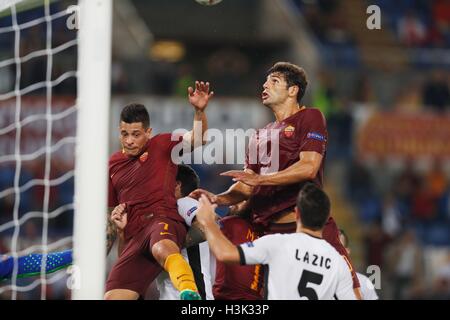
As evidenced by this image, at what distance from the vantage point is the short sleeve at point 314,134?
6.24 m

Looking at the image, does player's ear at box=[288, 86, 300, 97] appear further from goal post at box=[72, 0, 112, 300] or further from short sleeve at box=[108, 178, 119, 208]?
goal post at box=[72, 0, 112, 300]

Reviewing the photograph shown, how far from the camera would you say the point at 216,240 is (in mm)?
5473

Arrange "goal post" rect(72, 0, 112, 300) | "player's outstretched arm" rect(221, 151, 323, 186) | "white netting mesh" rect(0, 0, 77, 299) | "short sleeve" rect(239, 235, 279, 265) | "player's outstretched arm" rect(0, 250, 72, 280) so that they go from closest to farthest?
"goal post" rect(72, 0, 112, 300) < "short sleeve" rect(239, 235, 279, 265) < "player's outstretched arm" rect(221, 151, 323, 186) < "player's outstretched arm" rect(0, 250, 72, 280) < "white netting mesh" rect(0, 0, 77, 299)

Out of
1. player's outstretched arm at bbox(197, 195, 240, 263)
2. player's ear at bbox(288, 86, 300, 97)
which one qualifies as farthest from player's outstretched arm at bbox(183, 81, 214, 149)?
player's outstretched arm at bbox(197, 195, 240, 263)

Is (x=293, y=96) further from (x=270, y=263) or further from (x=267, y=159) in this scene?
(x=270, y=263)

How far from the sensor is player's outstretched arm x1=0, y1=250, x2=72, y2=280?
6.86 m

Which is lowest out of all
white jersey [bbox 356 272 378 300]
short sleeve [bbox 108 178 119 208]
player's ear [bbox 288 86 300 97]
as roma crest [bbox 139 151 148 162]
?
white jersey [bbox 356 272 378 300]

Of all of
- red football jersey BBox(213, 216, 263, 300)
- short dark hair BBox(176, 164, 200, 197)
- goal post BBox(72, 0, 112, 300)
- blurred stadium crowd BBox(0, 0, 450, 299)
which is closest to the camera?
goal post BBox(72, 0, 112, 300)

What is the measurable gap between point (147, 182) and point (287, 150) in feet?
3.54

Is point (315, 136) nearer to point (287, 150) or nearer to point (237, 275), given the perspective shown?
point (287, 150)

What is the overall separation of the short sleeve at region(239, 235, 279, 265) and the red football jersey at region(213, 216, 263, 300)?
87 cm

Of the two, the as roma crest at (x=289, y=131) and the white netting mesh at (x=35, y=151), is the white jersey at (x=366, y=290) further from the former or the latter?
the white netting mesh at (x=35, y=151)

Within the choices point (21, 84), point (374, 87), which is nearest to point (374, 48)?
point (374, 87)

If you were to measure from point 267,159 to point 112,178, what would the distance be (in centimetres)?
121
